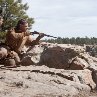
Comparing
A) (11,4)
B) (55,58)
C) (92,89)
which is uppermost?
(11,4)

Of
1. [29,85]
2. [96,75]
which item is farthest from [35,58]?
[29,85]

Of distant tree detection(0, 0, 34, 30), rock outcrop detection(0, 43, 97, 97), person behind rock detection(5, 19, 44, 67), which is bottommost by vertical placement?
rock outcrop detection(0, 43, 97, 97)

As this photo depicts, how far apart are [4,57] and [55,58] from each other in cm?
137

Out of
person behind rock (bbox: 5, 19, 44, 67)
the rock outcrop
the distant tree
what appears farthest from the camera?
the distant tree

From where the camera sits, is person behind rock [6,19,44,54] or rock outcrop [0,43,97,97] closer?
rock outcrop [0,43,97,97]

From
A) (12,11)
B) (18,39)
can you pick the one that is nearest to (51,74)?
(18,39)

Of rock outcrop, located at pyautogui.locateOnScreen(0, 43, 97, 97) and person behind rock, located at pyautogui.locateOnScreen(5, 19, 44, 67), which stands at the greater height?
person behind rock, located at pyautogui.locateOnScreen(5, 19, 44, 67)

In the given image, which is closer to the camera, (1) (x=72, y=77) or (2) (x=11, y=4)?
(1) (x=72, y=77)

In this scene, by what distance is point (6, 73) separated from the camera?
28.2 ft

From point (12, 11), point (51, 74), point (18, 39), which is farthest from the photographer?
point (12, 11)

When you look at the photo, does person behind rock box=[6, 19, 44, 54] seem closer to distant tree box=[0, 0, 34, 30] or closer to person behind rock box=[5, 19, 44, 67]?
person behind rock box=[5, 19, 44, 67]

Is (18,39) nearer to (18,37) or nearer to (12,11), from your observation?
(18,37)

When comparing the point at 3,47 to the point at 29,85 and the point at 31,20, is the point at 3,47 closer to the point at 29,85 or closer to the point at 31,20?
the point at 29,85

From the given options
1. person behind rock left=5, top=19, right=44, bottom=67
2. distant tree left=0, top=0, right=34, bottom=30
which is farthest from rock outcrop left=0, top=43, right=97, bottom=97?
distant tree left=0, top=0, right=34, bottom=30
